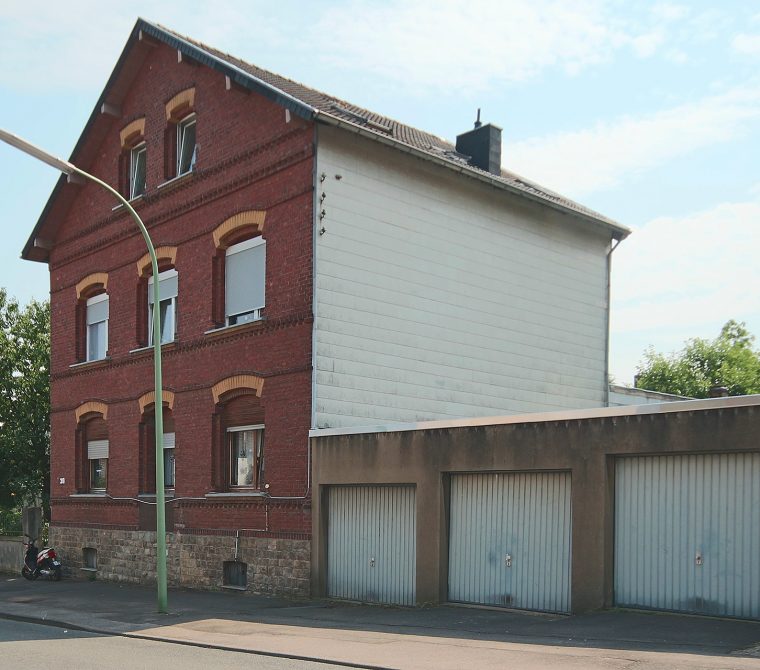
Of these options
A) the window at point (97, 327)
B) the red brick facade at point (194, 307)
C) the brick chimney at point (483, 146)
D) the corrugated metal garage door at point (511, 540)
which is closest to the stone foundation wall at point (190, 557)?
the red brick facade at point (194, 307)

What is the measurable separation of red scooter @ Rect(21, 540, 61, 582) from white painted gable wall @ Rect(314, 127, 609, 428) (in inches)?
380

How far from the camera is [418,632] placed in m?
12.6

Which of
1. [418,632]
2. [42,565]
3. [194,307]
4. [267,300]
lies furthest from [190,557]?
Result: [418,632]

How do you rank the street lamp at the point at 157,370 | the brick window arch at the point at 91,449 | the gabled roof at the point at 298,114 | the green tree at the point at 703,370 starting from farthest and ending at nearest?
the green tree at the point at 703,370 < the brick window arch at the point at 91,449 < the gabled roof at the point at 298,114 < the street lamp at the point at 157,370

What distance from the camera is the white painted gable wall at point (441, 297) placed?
58.8 ft

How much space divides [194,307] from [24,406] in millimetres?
14648

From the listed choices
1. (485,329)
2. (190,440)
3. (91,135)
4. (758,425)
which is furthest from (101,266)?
(758,425)

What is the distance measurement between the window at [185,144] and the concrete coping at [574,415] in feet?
24.8

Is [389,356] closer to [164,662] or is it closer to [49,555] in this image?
[164,662]

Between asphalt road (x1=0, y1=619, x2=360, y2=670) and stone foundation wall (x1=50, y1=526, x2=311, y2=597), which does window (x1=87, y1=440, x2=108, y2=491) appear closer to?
stone foundation wall (x1=50, y1=526, x2=311, y2=597)

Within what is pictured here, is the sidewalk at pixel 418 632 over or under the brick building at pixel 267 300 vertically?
under

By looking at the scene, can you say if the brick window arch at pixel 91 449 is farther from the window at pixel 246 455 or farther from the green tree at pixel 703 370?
the green tree at pixel 703 370

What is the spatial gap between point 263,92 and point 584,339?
924cm

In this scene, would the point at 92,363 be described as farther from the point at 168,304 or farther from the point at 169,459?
the point at 169,459
